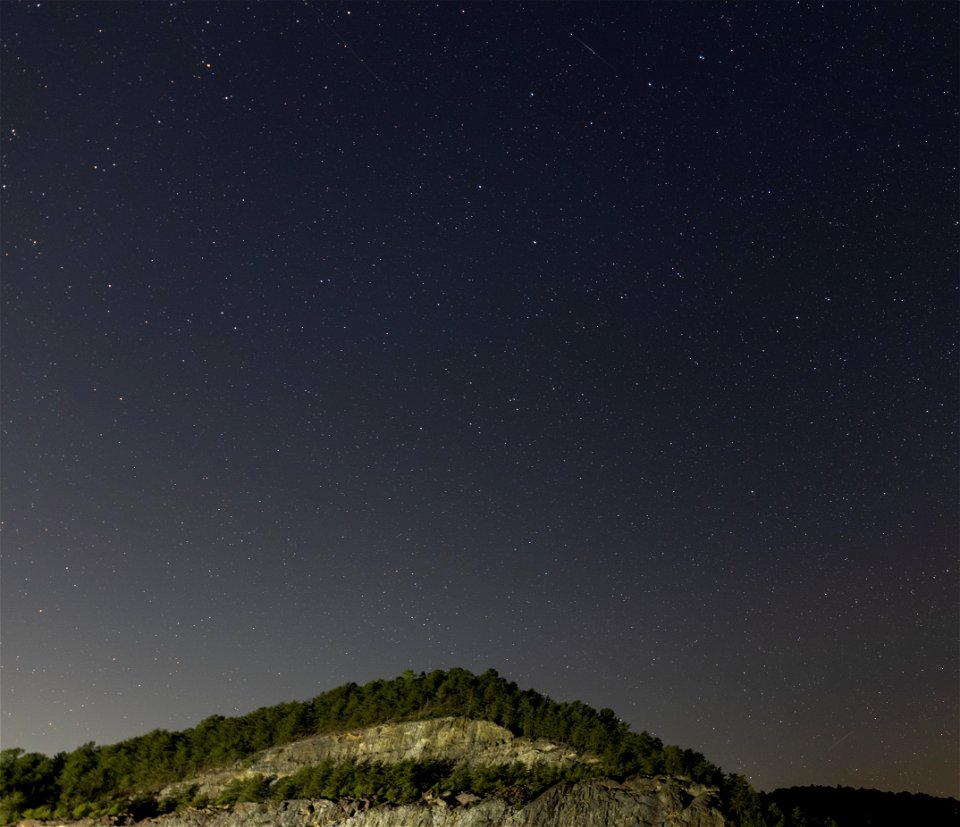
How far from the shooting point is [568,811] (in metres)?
34.9

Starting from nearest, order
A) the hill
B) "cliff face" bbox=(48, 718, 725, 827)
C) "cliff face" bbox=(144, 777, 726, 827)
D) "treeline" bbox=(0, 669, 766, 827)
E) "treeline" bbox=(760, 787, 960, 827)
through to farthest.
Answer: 1. "cliff face" bbox=(144, 777, 726, 827)
2. "cliff face" bbox=(48, 718, 725, 827)
3. the hill
4. "treeline" bbox=(0, 669, 766, 827)
5. "treeline" bbox=(760, 787, 960, 827)

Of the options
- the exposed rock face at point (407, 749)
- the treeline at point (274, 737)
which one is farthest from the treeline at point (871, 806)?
the exposed rock face at point (407, 749)

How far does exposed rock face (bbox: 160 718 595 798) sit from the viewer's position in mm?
41559

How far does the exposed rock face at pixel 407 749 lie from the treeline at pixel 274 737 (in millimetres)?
833

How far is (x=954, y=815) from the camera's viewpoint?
60.5m

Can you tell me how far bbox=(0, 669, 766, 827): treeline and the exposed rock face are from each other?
2.73 feet

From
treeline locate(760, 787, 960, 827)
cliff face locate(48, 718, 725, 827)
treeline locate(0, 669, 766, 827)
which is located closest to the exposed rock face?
cliff face locate(48, 718, 725, 827)

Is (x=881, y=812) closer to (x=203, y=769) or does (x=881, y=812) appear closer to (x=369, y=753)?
(x=369, y=753)

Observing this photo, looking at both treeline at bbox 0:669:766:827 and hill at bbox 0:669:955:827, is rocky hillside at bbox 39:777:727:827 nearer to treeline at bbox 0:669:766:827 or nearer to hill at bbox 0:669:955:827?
hill at bbox 0:669:955:827

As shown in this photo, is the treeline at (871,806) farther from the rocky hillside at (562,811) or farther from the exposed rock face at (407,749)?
the exposed rock face at (407,749)

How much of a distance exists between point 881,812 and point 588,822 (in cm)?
4169

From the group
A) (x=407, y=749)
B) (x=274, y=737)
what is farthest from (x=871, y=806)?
(x=274, y=737)

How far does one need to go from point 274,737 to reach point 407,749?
11.0 m

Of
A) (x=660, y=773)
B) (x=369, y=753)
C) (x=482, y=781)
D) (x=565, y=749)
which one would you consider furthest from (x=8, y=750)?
(x=660, y=773)
